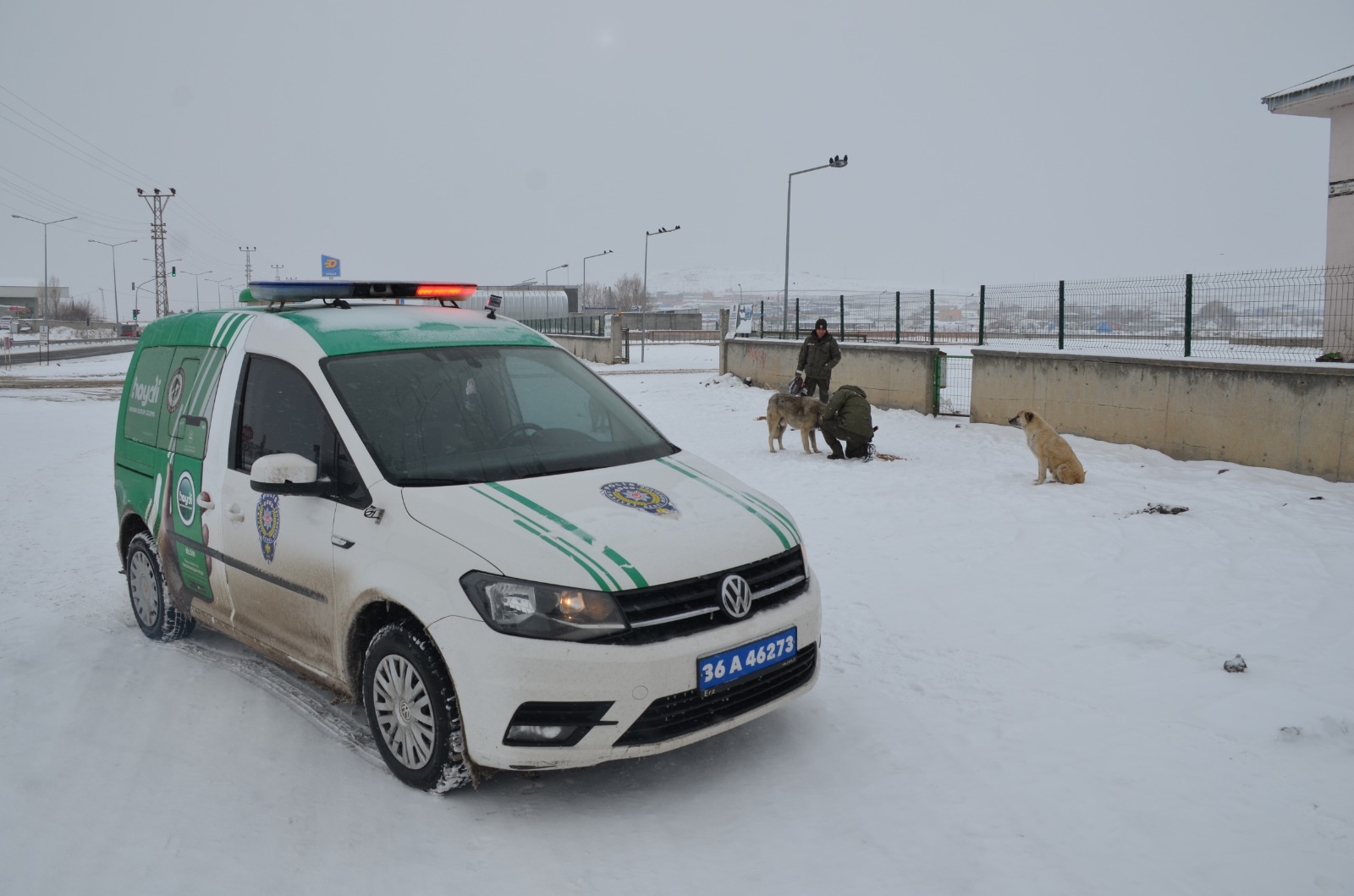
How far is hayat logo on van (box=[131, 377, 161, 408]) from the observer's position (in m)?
5.68

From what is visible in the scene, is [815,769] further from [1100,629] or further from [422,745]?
[1100,629]

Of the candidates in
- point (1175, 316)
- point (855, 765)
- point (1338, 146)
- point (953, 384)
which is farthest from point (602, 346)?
point (855, 765)

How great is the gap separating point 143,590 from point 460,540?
3310 millimetres

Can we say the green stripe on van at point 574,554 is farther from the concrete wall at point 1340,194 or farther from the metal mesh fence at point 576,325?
the metal mesh fence at point 576,325

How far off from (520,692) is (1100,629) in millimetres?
4005

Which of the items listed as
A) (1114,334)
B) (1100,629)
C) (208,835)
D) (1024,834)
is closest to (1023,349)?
(1114,334)

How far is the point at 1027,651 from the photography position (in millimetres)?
5500

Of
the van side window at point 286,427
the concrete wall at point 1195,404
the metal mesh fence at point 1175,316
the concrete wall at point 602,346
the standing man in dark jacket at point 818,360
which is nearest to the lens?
the van side window at point 286,427

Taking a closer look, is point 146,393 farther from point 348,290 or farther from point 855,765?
point 855,765

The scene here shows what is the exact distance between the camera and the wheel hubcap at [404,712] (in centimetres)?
369

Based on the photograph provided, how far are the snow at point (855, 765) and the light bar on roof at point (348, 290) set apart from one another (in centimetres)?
203

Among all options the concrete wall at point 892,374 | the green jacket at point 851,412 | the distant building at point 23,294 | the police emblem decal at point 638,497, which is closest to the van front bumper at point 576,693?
the police emblem decal at point 638,497

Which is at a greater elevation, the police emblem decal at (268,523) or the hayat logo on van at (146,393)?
the hayat logo on van at (146,393)

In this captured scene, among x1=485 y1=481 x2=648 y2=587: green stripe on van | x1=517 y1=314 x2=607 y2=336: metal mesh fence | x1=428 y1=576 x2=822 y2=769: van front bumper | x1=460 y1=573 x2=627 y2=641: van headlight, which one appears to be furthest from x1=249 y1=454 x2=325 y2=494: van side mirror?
x1=517 y1=314 x2=607 y2=336: metal mesh fence
